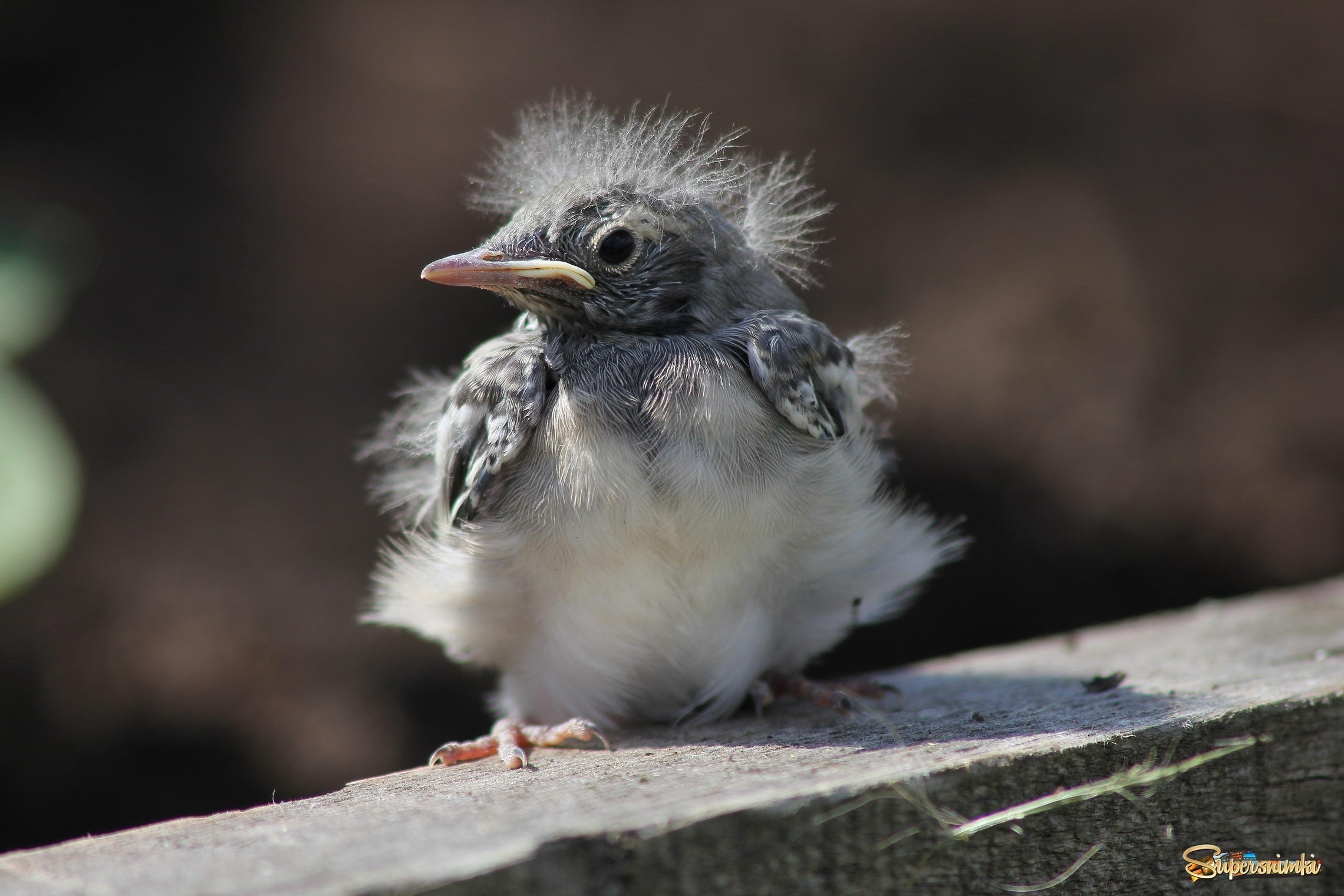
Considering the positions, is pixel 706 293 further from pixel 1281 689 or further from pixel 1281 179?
pixel 1281 179

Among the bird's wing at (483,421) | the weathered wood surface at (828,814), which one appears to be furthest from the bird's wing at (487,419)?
the weathered wood surface at (828,814)

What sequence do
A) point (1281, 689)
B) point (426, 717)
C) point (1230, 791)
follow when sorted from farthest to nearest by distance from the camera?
point (426, 717), point (1281, 689), point (1230, 791)

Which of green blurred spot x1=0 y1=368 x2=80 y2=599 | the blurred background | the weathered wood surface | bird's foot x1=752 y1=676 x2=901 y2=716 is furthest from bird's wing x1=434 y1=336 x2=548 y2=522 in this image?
the blurred background

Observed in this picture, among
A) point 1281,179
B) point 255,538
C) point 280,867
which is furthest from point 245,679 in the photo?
point 1281,179

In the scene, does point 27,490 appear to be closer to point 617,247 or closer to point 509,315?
point 509,315

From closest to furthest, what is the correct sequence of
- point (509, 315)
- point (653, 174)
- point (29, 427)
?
1. point (653, 174)
2. point (29, 427)
3. point (509, 315)

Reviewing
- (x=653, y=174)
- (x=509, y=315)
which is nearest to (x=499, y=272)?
(x=653, y=174)
